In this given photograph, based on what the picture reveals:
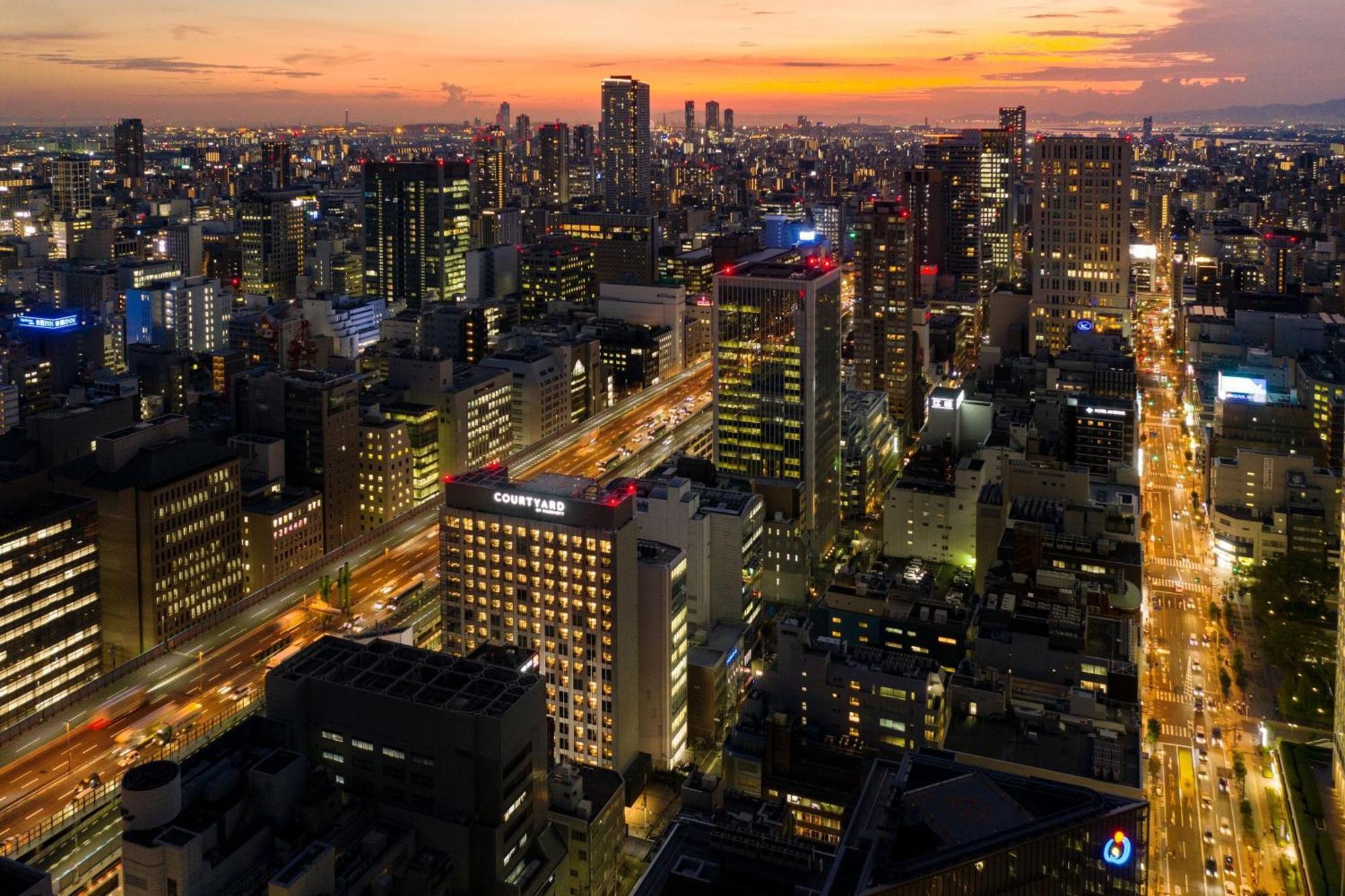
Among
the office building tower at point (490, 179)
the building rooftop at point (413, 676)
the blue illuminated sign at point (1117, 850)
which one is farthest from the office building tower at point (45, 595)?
the office building tower at point (490, 179)

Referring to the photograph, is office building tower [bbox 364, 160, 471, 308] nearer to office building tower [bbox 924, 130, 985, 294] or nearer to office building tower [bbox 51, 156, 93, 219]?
office building tower [bbox 924, 130, 985, 294]

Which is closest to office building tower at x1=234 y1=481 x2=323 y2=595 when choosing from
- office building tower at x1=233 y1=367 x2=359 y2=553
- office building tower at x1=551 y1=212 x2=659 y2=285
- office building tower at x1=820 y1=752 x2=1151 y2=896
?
office building tower at x1=233 y1=367 x2=359 y2=553

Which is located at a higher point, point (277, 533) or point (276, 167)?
point (276, 167)

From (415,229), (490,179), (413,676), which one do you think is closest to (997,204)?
(415,229)

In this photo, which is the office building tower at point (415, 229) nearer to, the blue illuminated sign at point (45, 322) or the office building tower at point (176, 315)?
the office building tower at point (176, 315)

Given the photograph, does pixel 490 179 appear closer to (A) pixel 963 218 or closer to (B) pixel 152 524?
(A) pixel 963 218
